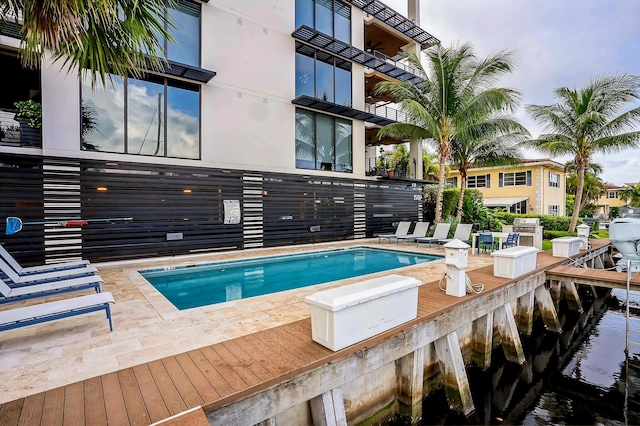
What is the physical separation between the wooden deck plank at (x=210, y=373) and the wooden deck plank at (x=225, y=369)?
30mm

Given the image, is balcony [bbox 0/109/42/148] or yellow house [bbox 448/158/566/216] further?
yellow house [bbox 448/158/566/216]

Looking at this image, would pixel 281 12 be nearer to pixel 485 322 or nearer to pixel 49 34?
pixel 49 34

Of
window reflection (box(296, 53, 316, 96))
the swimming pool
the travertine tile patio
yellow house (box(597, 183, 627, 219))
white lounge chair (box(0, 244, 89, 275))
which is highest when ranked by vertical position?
window reflection (box(296, 53, 316, 96))

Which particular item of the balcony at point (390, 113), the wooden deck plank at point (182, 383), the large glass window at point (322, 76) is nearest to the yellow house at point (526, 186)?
the balcony at point (390, 113)

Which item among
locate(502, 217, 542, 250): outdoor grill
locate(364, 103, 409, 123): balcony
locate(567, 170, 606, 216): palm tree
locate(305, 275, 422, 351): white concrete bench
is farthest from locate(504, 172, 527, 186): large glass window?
locate(305, 275, 422, 351): white concrete bench

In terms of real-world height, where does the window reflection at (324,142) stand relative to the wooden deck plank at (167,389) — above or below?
above

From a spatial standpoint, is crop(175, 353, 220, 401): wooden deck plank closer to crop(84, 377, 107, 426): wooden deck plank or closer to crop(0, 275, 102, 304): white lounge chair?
crop(84, 377, 107, 426): wooden deck plank

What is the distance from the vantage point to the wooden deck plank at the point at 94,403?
2.37 metres

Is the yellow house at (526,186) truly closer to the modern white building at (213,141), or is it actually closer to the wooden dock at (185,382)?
the modern white building at (213,141)

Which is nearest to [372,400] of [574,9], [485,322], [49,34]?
[485,322]

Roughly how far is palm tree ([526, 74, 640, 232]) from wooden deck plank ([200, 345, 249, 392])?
19087mm

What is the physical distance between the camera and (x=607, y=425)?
4.54 metres

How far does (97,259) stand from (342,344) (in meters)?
9.58

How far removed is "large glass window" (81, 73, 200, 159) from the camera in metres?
9.86
